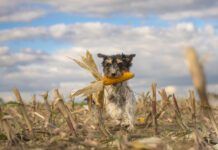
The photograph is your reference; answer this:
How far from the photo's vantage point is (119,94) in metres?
Result: 11.4

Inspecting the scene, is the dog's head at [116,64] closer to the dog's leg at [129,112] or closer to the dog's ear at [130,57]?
the dog's ear at [130,57]

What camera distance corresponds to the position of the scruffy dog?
10953 mm

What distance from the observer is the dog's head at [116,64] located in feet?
35.9

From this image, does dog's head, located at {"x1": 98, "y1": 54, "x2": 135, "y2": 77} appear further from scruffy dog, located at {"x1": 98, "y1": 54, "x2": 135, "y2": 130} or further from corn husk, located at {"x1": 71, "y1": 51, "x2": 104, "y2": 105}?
corn husk, located at {"x1": 71, "y1": 51, "x2": 104, "y2": 105}

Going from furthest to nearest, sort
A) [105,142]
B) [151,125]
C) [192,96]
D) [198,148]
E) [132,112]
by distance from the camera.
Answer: [132,112] → [151,125] → [192,96] → [105,142] → [198,148]

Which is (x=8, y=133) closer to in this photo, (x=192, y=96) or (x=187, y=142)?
(x=187, y=142)

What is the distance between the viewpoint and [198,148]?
5.73 meters

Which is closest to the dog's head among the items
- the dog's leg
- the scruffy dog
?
the scruffy dog

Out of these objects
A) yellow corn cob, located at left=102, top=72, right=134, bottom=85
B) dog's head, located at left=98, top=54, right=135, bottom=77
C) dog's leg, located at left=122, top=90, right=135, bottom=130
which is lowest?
dog's leg, located at left=122, top=90, right=135, bottom=130

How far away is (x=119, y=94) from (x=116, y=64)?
742mm

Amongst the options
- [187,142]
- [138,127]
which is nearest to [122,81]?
[138,127]

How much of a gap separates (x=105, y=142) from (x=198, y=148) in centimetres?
119

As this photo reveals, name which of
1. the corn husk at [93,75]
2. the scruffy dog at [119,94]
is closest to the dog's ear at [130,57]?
the scruffy dog at [119,94]

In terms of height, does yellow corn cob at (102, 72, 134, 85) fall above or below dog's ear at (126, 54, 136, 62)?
below
